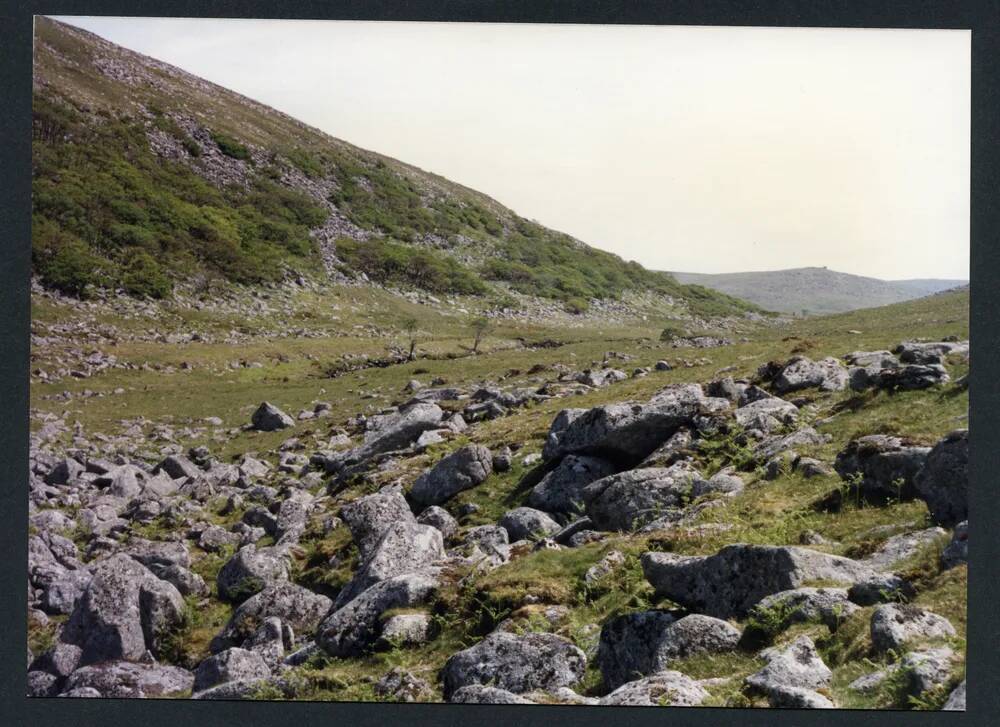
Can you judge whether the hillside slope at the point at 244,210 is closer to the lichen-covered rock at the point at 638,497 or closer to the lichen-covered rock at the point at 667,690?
the lichen-covered rock at the point at 638,497

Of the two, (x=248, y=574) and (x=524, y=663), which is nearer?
(x=524, y=663)

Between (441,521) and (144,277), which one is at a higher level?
(144,277)

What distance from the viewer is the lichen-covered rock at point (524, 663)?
11.5 metres

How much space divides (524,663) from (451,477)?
6.68m

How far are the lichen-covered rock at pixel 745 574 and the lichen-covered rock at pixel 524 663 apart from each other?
185 centimetres

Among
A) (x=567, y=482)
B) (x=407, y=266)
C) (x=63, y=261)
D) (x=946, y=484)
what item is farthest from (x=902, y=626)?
(x=407, y=266)

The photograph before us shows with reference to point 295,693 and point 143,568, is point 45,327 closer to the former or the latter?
point 143,568

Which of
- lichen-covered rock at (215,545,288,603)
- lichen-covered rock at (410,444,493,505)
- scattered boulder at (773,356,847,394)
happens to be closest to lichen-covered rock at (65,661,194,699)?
lichen-covered rock at (215,545,288,603)

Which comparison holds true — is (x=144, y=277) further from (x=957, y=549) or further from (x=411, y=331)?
(x=957, y=549)

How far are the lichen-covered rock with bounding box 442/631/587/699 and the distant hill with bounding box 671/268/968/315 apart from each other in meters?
10.6

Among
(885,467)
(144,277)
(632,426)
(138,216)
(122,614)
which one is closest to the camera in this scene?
(885,467)

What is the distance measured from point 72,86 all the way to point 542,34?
13827 mm

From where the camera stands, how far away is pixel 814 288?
18.4m

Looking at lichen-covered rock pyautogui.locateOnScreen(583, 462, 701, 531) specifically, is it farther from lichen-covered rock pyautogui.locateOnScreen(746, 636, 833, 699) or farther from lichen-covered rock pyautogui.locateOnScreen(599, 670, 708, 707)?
lichen-covered rock pyautogui.locateOnScreen(746, 636, 833, 699)
